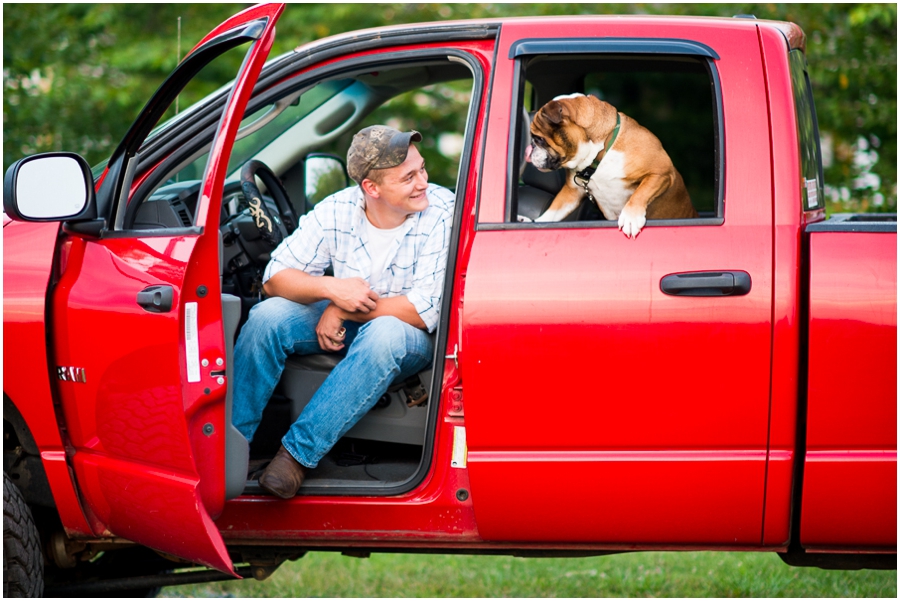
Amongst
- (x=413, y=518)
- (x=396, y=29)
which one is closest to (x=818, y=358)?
(x=413, y=518)

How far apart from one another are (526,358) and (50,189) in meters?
1.35

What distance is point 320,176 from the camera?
3.54 metres

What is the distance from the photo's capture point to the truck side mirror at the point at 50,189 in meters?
2.29

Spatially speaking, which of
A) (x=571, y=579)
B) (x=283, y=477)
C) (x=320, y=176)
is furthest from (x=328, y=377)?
(x=571, y=579)

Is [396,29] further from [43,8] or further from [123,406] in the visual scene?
[43,8]

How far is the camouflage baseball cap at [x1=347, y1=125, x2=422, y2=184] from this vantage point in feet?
8.96

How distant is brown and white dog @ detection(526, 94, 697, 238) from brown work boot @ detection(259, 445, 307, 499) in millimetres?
1069

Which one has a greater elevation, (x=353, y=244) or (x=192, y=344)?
(x=353, y=244)

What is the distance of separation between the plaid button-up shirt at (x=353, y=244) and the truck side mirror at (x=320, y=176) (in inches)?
27.6

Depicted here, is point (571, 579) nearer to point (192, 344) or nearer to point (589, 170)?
point (589, 170)

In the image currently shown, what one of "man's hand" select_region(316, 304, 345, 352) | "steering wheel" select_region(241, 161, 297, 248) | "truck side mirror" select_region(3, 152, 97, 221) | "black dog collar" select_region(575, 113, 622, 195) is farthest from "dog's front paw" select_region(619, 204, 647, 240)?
"truck side mirror" select_region(3, 152, 97, 221)

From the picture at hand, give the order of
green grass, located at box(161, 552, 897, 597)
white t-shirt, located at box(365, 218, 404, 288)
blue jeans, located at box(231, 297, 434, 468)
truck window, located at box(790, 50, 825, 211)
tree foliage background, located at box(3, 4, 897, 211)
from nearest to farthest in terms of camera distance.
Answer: truck window, located at box(790, 50, 825, 211)
blue jeans, located at box(231, 297, 434, 468)
white t-shirt, located at box(365, 218, 404, 288)
green grass, located at box(161, 552, 897, 597)
tree foliage background, located at box(3, 4, 897, 211)

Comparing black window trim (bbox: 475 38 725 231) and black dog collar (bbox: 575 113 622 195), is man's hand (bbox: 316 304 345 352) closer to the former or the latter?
black window trim (bbox: 475 38 725 231)

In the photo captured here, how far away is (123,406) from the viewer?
2.32m
